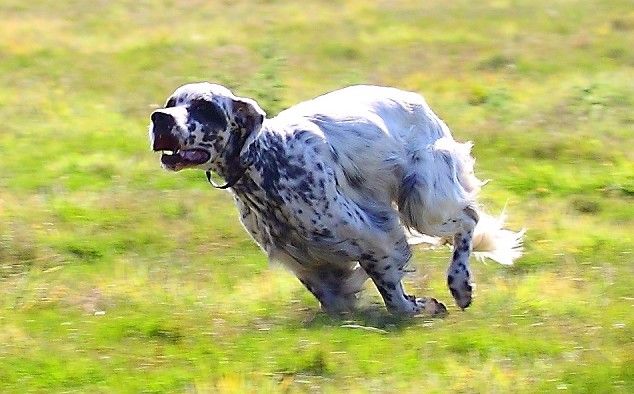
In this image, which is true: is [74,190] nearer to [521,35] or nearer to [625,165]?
[625,165]

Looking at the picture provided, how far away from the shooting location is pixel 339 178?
8.78 metres

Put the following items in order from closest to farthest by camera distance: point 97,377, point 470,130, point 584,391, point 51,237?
point 584,391
point 97,377
point 51,237
point 470,130

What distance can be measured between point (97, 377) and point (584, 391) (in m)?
2.47

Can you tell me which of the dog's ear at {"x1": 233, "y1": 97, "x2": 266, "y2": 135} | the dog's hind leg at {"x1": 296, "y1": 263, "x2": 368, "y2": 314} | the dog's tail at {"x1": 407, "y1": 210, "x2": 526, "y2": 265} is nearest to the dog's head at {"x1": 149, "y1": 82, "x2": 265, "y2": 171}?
the dog's ear at {"x1": 233, "y1": 97, "x2": 266, "y2": 135}

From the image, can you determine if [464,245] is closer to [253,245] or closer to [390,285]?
[390,285]

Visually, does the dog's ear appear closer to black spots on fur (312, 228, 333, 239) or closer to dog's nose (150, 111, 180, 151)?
dog's nose (150, 111, 180, 151)

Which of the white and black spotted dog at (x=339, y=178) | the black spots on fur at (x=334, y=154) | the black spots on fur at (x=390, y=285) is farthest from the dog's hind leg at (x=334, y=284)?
the black spots on fur at (x=334, y=154)

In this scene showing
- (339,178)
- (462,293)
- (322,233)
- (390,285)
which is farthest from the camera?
(462,293)

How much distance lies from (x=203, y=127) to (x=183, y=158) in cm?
23

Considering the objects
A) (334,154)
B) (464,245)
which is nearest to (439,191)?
(464,245)

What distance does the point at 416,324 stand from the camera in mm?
8453

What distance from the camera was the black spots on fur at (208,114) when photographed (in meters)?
8.30

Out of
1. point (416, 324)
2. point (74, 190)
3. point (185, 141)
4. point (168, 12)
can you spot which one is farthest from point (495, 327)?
point (168, 12)

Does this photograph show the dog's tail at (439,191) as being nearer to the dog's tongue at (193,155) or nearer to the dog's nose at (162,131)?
the dog's tongue at (193,155)
